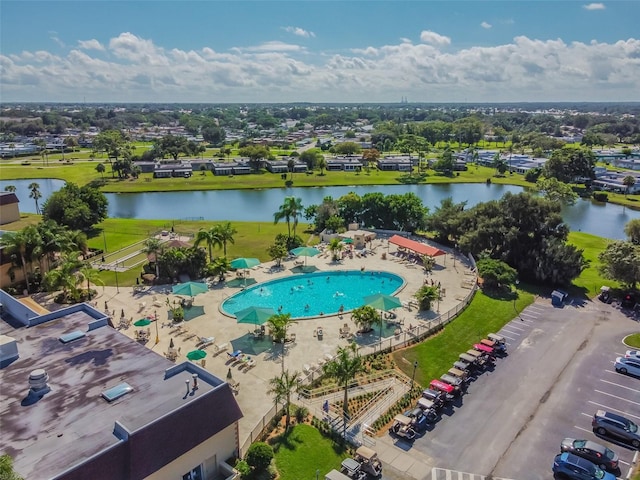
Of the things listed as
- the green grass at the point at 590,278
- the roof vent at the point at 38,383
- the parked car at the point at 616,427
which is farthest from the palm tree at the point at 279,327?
the green grass at the point at 590,278

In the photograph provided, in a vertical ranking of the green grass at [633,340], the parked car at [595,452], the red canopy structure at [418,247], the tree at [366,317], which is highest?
the red canopy structure at [418,247]

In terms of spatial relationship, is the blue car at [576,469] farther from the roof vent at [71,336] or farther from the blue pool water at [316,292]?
the roof vent at [71,336]

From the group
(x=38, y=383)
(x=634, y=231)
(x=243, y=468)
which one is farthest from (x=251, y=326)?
(x=634, y=231)

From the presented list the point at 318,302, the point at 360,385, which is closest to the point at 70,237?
the point at 318,302

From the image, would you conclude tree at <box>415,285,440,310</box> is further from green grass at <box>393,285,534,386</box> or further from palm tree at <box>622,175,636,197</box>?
palm tree at <box>622,175,636,197</box>

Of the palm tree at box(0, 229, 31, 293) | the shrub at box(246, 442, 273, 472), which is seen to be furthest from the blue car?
the palm tree at box(0, 229, 31, 293)

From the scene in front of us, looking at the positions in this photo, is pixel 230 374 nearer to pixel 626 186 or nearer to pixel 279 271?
pixel 279 271
